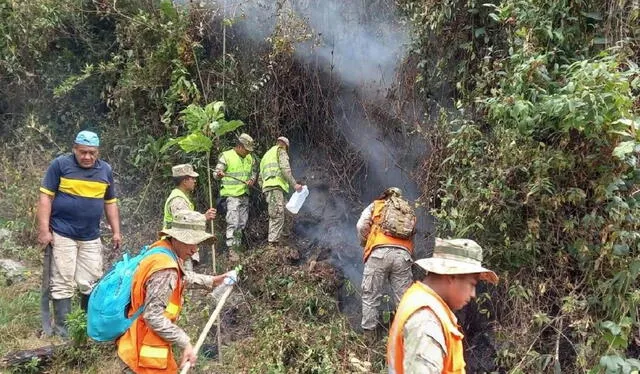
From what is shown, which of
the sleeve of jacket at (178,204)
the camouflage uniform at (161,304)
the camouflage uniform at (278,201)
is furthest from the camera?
the camouflage uniform at (278,201)

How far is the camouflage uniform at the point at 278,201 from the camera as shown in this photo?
777 cm

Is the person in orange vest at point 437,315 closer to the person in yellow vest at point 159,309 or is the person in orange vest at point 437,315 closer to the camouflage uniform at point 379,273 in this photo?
the person in yellow vest at point 159,309

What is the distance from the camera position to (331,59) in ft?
28.5

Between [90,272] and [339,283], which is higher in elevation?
[90,272]

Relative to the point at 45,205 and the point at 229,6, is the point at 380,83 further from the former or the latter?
the point at 45,205

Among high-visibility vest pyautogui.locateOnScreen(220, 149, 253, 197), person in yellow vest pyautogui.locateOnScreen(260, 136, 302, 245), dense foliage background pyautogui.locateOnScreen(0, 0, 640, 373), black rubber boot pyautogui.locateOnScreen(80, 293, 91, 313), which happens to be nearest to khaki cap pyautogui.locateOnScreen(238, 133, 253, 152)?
high-visibility vest pyautogui.locateOnScreen(220, 149, 253, 197)

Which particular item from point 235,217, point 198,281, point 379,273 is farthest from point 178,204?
Answer: point 235,217

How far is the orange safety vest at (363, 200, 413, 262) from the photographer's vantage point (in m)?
5.59

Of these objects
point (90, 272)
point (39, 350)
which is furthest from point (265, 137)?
point (39, 350)

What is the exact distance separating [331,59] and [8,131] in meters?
6.78

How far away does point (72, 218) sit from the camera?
17.2 ft

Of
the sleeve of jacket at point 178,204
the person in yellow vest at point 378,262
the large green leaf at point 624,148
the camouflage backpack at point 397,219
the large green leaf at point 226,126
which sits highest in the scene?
the large green leaf at point 226,126

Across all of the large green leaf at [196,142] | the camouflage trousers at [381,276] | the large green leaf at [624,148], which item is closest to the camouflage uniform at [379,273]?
the camouflage trousers at [381,276]

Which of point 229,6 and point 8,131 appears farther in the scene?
point 8,131
